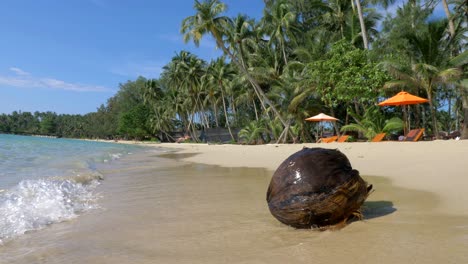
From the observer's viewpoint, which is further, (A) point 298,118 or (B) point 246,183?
(A) point 298,118

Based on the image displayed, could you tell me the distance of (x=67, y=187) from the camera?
6398 mm

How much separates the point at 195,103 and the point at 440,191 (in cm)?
4394

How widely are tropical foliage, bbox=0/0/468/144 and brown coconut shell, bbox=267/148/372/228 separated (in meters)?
14.1

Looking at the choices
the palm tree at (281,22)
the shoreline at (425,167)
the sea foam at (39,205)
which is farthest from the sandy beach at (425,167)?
the palm tree at (281,22)

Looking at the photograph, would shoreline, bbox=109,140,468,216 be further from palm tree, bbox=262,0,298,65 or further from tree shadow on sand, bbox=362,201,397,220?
palm tree, bbox=262,0,298,65

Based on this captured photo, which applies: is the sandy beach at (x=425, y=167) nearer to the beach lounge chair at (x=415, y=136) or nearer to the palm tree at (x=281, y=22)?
the beach lounge chair at (x=415, y=136)

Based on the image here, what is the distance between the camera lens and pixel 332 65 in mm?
18734

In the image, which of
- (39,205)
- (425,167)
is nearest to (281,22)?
(425,167)

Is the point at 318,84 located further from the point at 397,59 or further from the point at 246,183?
the point at 246,183

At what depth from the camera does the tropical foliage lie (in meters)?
16.5

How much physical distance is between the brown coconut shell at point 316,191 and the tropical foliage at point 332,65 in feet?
46.2

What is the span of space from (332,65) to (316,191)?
16.8 m

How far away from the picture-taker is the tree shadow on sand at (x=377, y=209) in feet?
11.7

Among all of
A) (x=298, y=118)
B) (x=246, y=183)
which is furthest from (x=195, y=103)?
(x=246, y=183)
